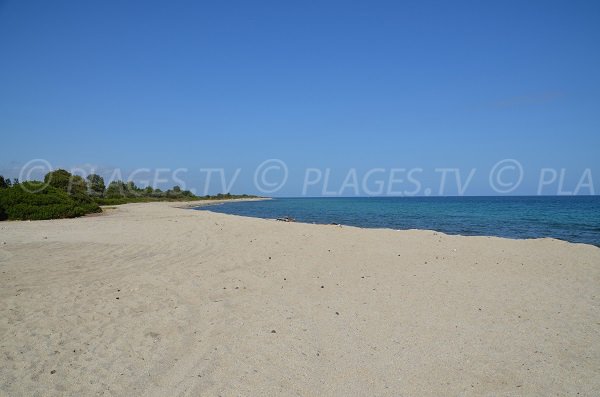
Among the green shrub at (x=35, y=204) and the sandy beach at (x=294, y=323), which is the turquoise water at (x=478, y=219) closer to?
the sandy beach at (x=294, y=323)

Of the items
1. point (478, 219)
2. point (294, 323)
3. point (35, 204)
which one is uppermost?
point (478, 219)

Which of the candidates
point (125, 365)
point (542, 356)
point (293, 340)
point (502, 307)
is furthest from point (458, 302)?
point (125, 365)

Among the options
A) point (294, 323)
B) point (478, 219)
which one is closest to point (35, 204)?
point (294, 323)

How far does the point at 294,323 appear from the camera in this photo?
19.4 ft

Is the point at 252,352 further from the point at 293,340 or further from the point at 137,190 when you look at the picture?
the point at 137,190

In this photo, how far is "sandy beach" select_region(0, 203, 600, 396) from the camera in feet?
13.8

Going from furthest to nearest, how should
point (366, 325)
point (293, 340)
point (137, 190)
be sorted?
point (137, 190)
point (366, 325)
point (293, 340)

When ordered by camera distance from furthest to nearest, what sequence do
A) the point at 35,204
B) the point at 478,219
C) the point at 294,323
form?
the point at 478,219
the point at 35,204
the point at 294,323

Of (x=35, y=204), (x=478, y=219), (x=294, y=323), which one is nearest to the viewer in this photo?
(x=294, y=323)

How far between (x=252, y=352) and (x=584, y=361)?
4.21 meters

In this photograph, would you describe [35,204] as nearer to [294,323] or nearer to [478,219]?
[294,323]

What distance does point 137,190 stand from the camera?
87.1 meters

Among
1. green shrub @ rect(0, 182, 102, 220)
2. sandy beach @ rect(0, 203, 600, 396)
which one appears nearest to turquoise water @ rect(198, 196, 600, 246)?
sandy beach @ rect(0, 203, 600, 396)

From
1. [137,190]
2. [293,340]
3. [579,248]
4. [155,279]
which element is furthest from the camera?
[137,190]
